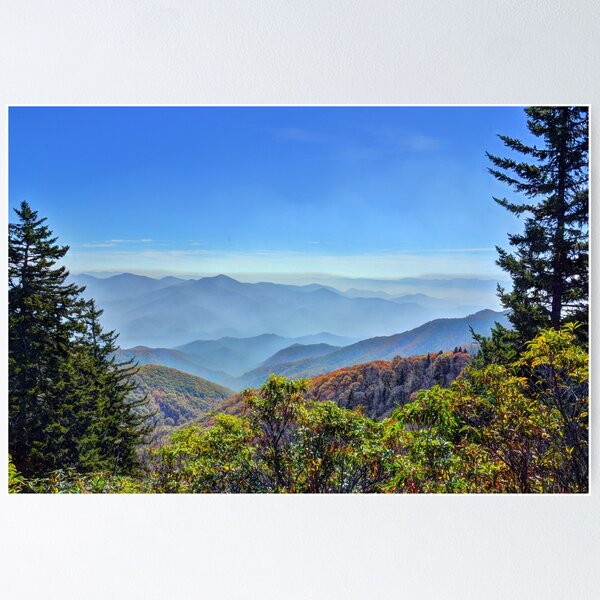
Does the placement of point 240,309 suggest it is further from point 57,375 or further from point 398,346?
point 57,375

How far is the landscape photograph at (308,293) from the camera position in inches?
161

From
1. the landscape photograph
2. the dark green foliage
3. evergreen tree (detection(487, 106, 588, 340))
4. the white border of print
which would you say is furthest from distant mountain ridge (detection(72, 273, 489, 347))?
the white border of print

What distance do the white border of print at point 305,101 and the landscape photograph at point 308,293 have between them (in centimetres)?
17

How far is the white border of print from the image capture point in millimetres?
3883

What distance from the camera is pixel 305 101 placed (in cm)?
397

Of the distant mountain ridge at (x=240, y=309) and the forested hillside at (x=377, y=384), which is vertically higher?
the distant mountain ridge at (x=240, y=309)

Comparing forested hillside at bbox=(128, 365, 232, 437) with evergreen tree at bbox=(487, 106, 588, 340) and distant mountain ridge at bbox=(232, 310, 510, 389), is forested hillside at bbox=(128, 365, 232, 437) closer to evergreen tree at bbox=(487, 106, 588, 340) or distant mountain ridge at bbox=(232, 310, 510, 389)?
distant mountain ridge at bbox=(232, 310, 510, 389)

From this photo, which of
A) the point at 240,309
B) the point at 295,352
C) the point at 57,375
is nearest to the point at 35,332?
the point at 57,375

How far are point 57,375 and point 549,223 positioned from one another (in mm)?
3378

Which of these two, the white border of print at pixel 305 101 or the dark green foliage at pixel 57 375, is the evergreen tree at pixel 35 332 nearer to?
the dark green foliage at pixel 57 375

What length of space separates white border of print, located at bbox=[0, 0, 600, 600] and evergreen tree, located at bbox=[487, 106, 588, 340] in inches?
9.2

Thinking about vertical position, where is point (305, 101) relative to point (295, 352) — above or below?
above

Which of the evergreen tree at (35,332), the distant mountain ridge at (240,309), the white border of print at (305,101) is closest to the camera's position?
the white border of print at (305,101)

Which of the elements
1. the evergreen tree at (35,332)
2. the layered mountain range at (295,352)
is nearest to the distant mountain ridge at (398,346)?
the layered mountain range at (295,352)
